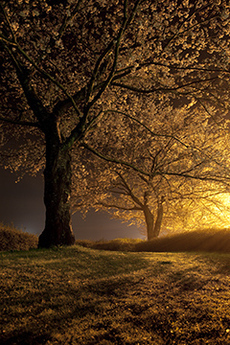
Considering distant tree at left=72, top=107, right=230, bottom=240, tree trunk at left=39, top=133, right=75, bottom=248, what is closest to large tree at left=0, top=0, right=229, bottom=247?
tree trunk at left=39, top=133, right=75, bottom=248

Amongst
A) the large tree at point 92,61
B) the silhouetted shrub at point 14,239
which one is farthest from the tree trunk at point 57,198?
the silhouetted shrub at point 14,239

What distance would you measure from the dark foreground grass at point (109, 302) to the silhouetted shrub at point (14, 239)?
7197mm

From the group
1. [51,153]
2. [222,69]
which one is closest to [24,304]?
[51,153]

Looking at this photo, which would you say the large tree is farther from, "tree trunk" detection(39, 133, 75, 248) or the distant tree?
the distant tree

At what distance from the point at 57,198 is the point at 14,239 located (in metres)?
7.62

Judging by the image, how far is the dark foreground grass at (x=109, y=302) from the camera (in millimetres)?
Answer: 3973

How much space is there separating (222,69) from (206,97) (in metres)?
1.79

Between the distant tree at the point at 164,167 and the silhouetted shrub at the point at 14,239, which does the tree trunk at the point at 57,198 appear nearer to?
the silhouetted shrub at the point at 14,239

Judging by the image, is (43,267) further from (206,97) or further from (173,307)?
(206,97)

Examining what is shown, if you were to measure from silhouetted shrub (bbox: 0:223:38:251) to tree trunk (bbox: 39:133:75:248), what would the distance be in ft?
18.1

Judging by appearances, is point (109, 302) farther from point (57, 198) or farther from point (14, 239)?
point (14, 239)

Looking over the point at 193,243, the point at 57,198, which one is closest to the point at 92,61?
the point at 57,198

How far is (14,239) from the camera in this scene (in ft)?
54.0

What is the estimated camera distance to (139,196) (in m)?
24.2
